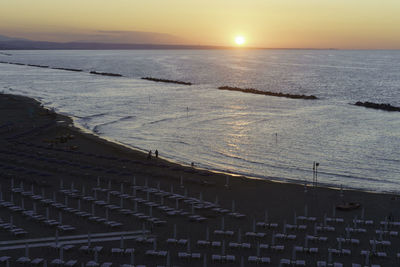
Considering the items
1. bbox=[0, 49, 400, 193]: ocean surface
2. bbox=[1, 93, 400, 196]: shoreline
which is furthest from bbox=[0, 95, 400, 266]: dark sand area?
bbox=[0, 49, 400, 193]: ocean surface

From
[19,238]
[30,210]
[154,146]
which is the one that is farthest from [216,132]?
[19,238]

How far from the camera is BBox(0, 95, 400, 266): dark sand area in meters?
17.5

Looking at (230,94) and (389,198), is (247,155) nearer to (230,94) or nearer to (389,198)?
(389,198)

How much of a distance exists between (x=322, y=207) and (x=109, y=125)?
3152cm

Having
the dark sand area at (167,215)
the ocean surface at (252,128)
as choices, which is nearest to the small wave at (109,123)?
the ocean surface at (252,128)

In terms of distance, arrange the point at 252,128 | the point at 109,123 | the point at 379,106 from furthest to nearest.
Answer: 1. the point at 379,106
2. the point at 109,123
3. the point at 252,128

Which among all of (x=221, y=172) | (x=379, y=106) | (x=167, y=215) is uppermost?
(x=379, y=106)

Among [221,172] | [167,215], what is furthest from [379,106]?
[167,215]

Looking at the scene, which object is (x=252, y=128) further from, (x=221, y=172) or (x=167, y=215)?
(x=167, y=215)

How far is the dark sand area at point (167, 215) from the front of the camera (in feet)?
57.4

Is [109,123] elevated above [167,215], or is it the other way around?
[109,123]

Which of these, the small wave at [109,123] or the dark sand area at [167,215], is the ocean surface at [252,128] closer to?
the small wave at [109,123]

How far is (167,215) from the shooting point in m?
21.6

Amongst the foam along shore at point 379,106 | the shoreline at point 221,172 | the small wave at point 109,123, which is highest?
the foam along shore at point 379,106
